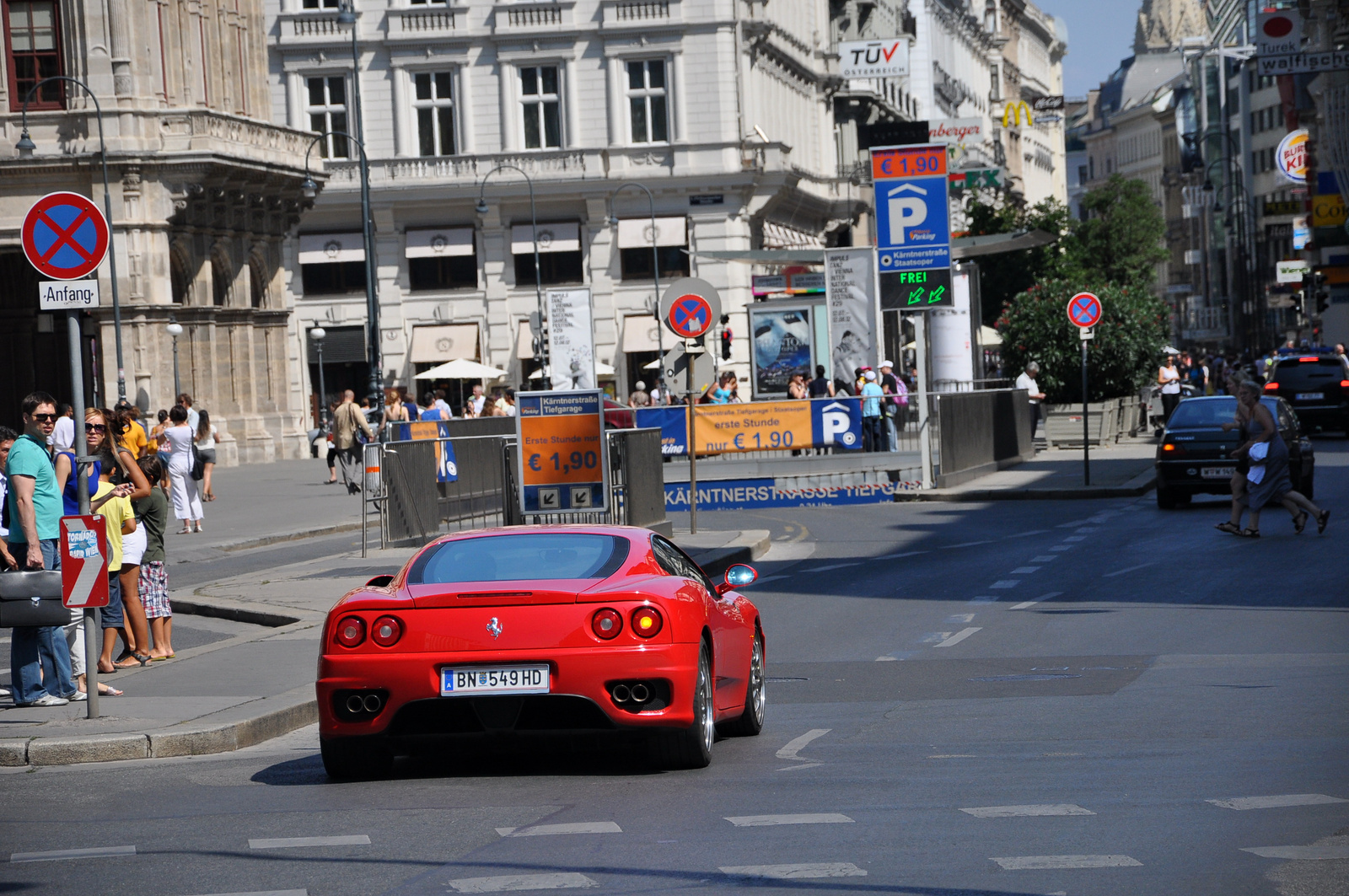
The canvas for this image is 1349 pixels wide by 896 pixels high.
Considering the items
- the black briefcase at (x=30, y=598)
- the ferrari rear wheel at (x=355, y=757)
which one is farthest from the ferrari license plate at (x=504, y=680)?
the black briefcase at (x=30, y=598)

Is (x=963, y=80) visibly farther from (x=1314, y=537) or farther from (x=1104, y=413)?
(x=1314, y=537)

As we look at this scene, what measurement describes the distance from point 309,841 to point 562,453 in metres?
14.1

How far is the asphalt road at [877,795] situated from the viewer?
690cm

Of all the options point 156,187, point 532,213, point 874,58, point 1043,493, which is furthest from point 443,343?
point 1043,493

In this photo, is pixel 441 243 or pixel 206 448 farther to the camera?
pixel 441 243

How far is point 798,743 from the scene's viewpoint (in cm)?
1016

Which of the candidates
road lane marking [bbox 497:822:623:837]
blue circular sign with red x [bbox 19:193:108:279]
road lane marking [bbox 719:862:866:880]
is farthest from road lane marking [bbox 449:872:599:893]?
blue circular sign with red x [bbox 19:193:108:279]

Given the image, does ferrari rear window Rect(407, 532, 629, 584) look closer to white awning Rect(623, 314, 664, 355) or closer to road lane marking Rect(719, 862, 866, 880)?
road lane marking Rect(719, 862, 866, 880)

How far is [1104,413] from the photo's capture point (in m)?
43.1

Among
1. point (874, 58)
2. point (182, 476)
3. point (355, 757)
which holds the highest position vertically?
point (874, 58)

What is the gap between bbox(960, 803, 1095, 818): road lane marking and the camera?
7832 mm

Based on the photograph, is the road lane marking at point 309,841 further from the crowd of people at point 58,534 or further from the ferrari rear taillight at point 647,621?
the crowd of people at point 58,534

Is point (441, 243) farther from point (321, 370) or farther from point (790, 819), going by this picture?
point (790, 819)

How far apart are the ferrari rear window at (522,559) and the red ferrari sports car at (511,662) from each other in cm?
2
